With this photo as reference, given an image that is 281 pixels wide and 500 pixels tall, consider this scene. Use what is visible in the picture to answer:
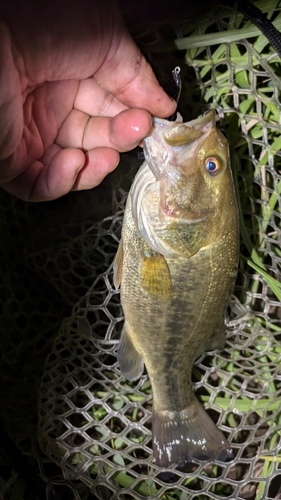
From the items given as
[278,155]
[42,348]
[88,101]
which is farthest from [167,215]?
[42,348]

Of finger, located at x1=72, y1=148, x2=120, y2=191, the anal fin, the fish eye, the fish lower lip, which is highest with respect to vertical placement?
Answer: finger, located at x1=72, y1=148, x2=120, y2=191

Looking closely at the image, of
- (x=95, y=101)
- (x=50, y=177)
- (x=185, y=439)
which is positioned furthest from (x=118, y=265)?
(x=185, y=439)

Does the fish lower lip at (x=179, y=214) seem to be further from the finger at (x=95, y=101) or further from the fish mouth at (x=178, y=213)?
the finger at (x=95, y=101)

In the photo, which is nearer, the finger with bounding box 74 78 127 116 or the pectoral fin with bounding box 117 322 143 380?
the finger with bounding box 74 78 127 116

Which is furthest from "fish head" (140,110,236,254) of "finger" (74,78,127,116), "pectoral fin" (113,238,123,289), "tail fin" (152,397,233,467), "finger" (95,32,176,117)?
"tail fin" (152,397,233,467)

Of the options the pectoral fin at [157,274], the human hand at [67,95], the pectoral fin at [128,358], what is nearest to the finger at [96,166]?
the human hand at [67,95]

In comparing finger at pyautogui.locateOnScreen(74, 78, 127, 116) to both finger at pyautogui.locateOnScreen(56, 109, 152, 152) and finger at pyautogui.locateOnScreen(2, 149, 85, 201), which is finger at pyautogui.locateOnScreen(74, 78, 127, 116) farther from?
finger at pyautogui.locateOnScreen(2, 149, 85, 201)

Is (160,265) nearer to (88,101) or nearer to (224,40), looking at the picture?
(88,101)

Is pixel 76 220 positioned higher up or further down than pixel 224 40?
further down
